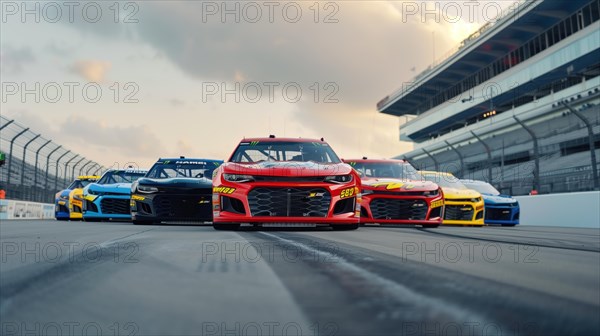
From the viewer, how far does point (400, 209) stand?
874 cm

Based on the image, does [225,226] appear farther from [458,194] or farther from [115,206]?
[458,194]

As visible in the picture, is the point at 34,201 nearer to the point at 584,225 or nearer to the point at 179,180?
the point at 179,180

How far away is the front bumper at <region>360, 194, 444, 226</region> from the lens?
8.72 meters

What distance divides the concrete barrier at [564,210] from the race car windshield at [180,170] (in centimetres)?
933

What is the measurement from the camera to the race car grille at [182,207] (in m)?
8.88

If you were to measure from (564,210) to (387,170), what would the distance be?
6.85 meters

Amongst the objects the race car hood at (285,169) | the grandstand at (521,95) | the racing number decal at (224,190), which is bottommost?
the racing number decal at (224,190)

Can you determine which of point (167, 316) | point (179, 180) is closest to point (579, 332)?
point (167, 316)

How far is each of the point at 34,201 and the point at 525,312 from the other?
2447 cm

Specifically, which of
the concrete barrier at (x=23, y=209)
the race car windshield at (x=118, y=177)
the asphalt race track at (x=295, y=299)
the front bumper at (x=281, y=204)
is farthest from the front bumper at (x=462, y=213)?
the concrete barrier at (x=23, y=209)

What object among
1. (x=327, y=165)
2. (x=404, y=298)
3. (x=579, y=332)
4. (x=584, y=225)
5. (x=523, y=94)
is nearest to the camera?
(x=579, y=332)

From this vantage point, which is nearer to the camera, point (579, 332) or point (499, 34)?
point (579, 332)

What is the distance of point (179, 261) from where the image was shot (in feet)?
7.02

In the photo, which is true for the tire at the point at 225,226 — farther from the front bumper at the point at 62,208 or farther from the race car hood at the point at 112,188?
the front bumper at the point at 62,208
